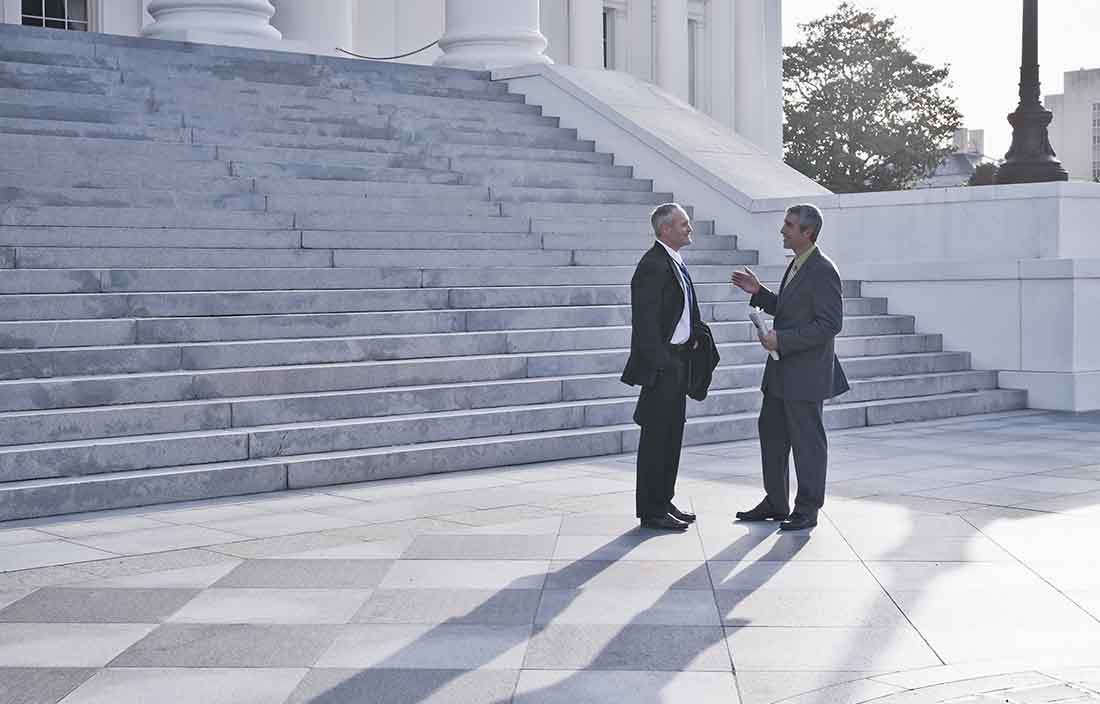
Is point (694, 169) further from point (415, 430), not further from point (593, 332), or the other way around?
point (415, 430)

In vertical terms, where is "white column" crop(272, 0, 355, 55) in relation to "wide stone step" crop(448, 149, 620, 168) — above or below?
above

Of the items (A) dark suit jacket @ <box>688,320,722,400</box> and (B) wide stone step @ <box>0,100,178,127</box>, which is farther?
(B) wide stone step @ <box>0,100,178,127</box>

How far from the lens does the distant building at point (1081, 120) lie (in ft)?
270

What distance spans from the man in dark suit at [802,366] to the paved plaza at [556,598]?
10.0 inches

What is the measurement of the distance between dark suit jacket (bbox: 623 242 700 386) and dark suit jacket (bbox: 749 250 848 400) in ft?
1.75

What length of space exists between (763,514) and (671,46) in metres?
30.4

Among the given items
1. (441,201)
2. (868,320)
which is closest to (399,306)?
(441,201)

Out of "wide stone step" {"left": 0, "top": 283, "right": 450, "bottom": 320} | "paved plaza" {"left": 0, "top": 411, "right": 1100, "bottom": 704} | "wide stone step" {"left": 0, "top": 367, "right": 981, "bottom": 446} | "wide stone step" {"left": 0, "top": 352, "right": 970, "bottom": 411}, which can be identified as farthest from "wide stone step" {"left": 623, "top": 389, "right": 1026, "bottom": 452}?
"wide stone step" {"left": 0, "top": 283, "right": 450, "bottom": 320}

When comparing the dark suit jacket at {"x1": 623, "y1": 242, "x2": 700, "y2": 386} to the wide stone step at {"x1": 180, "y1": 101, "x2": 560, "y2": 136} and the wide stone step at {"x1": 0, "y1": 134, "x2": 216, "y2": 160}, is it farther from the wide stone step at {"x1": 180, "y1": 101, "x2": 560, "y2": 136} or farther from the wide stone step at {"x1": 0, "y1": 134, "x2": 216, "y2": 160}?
the wide stone step at {"x1": 180, "y1": 101, "x2": 560, "y2": 136}

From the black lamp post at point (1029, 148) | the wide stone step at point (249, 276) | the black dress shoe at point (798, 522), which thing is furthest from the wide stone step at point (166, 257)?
the black lamp post at point (1029, 148)

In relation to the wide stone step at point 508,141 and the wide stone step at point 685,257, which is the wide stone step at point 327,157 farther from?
the wide stone step at point 685,257

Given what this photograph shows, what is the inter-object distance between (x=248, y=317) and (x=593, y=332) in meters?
3.33

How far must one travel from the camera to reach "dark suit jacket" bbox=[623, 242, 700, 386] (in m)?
8.50

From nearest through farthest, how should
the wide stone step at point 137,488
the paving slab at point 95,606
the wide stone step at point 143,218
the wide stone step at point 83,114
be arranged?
the paving slab at point 95,606
the wide stone step at point 137,488
the wide stone step at point 143,218
the wide stone step at point 83,114
